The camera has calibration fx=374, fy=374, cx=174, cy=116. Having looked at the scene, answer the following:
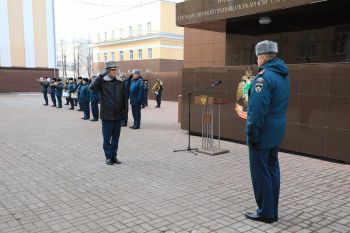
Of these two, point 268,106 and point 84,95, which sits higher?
point 268,106

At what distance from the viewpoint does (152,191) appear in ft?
17.5

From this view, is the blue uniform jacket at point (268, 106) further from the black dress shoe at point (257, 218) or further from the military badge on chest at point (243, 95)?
the military badge on chest at point (243, 95)

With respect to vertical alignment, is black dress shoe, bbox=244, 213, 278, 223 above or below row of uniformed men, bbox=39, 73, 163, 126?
below

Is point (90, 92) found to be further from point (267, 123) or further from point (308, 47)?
point (267, 123)

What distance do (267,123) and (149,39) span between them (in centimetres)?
4228

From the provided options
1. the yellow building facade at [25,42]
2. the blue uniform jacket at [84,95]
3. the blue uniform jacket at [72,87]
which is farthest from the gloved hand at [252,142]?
the yellow building facade at [25,42]

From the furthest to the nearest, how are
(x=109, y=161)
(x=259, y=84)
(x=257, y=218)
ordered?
(x=109, y=161) → (x=257, y=218) → (x=259, y=84)

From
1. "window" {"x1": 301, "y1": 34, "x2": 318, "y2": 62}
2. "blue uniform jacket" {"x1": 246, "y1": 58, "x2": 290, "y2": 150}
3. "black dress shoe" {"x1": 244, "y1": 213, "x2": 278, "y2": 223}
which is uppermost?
"window" {"x1": 301, "y1": 34, "x2": 318, "y2": 62}

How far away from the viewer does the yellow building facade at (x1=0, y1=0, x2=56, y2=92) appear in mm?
33188

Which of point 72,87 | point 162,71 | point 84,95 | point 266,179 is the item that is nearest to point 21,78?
point 162,71

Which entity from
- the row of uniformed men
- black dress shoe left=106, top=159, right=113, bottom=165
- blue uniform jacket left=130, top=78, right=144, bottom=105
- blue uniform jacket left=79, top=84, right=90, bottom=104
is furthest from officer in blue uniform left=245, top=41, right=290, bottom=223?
blue uniform jacket left=79, top=84, right=90, bottom=104

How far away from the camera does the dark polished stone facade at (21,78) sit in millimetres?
32969

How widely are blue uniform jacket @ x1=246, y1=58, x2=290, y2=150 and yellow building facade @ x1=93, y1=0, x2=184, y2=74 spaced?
39.8m

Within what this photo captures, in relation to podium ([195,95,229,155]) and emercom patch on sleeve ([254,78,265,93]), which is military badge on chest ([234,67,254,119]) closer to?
podium ([195,95,229,155])
